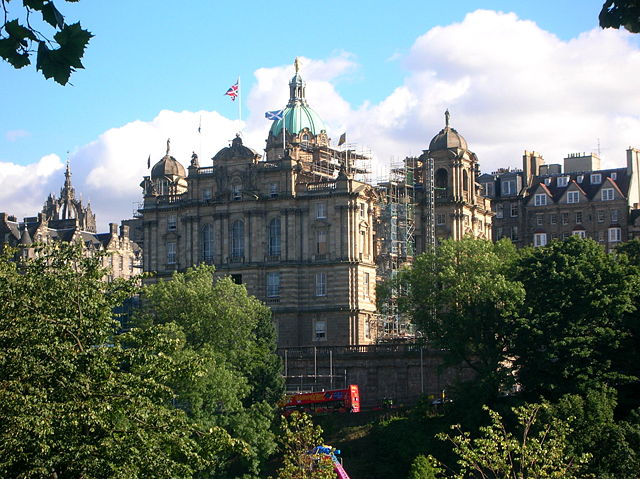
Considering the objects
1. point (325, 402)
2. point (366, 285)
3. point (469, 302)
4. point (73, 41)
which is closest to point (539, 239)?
point (366, 285)

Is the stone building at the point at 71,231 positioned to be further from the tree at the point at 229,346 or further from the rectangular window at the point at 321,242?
the tree at the point at 229,346

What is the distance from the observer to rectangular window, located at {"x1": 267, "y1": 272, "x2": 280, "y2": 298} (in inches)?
4154

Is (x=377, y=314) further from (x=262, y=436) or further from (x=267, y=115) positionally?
(x=262, y=436)

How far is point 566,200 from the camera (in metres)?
131

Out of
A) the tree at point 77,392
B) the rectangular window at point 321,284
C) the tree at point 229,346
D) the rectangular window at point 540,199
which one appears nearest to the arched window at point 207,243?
the rectangular window at point 321,284

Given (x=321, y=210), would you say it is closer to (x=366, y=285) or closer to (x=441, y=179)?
(x=366, y=285)

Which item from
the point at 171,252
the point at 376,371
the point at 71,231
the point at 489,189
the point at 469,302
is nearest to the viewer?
the point at 469,302

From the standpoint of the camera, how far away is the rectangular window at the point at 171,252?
112375 mm

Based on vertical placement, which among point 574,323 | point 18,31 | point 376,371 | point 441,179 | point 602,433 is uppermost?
point 441,179

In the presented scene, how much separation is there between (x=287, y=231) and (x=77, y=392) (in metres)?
69.0

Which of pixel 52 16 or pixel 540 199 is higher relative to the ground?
pixel 540 199

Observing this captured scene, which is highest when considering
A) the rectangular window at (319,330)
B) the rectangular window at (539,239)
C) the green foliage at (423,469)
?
→ the rectangular window at (539,239)

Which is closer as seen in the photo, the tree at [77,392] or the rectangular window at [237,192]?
the tree at [77,392]

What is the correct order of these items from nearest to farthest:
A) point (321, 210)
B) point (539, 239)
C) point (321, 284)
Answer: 1. point (321, 284)
2. point (321, 210)
3. point (539, 239)
